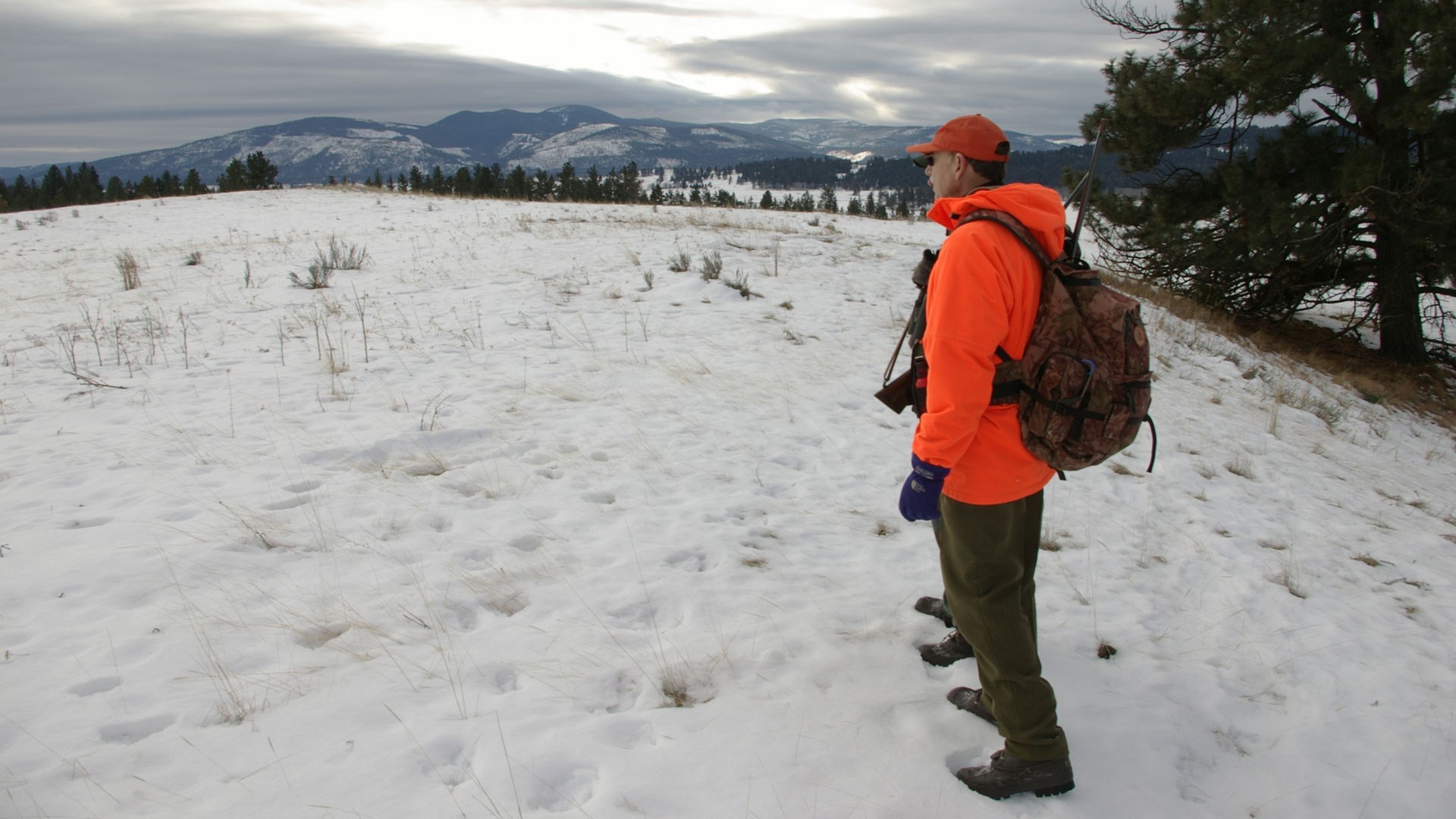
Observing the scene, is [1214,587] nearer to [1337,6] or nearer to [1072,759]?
[1072,759]

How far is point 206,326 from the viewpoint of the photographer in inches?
313

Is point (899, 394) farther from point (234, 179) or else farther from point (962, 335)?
point (234, 179)

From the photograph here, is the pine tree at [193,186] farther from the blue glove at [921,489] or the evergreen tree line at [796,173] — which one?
the evergreen tree line at [796,173]

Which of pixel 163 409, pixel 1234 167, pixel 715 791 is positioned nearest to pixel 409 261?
pixel 163 409

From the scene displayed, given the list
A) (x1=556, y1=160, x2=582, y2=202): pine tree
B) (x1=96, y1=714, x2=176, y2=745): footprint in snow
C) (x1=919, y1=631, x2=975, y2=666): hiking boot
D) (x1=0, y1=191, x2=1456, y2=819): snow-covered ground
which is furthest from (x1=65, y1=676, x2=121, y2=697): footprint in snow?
(x1=556, y1=160, x2=582, y2=202): pine tree

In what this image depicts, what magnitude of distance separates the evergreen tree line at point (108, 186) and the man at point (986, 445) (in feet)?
153

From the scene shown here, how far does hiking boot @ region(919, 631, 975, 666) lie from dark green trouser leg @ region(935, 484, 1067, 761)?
2.29ft

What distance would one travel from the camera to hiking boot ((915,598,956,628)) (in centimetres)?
354

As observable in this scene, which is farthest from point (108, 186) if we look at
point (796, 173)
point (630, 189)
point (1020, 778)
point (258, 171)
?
point (796, 173)

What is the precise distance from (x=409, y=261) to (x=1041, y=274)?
11499mm

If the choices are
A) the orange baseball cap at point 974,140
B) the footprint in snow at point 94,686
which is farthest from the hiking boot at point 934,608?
the footprint in snow at point 94,686

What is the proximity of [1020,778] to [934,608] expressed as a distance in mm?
1149

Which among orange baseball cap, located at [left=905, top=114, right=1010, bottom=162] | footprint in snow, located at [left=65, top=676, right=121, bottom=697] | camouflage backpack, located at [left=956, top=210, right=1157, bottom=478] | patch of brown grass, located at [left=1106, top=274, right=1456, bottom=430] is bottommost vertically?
footprint in snow, located at [left=65, top=676, right=121, bottom=697]

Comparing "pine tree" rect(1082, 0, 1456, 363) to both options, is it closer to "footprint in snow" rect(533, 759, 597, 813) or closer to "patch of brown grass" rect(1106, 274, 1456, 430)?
"patch of brown grass" rect(1106, 274, 1456, 430)
